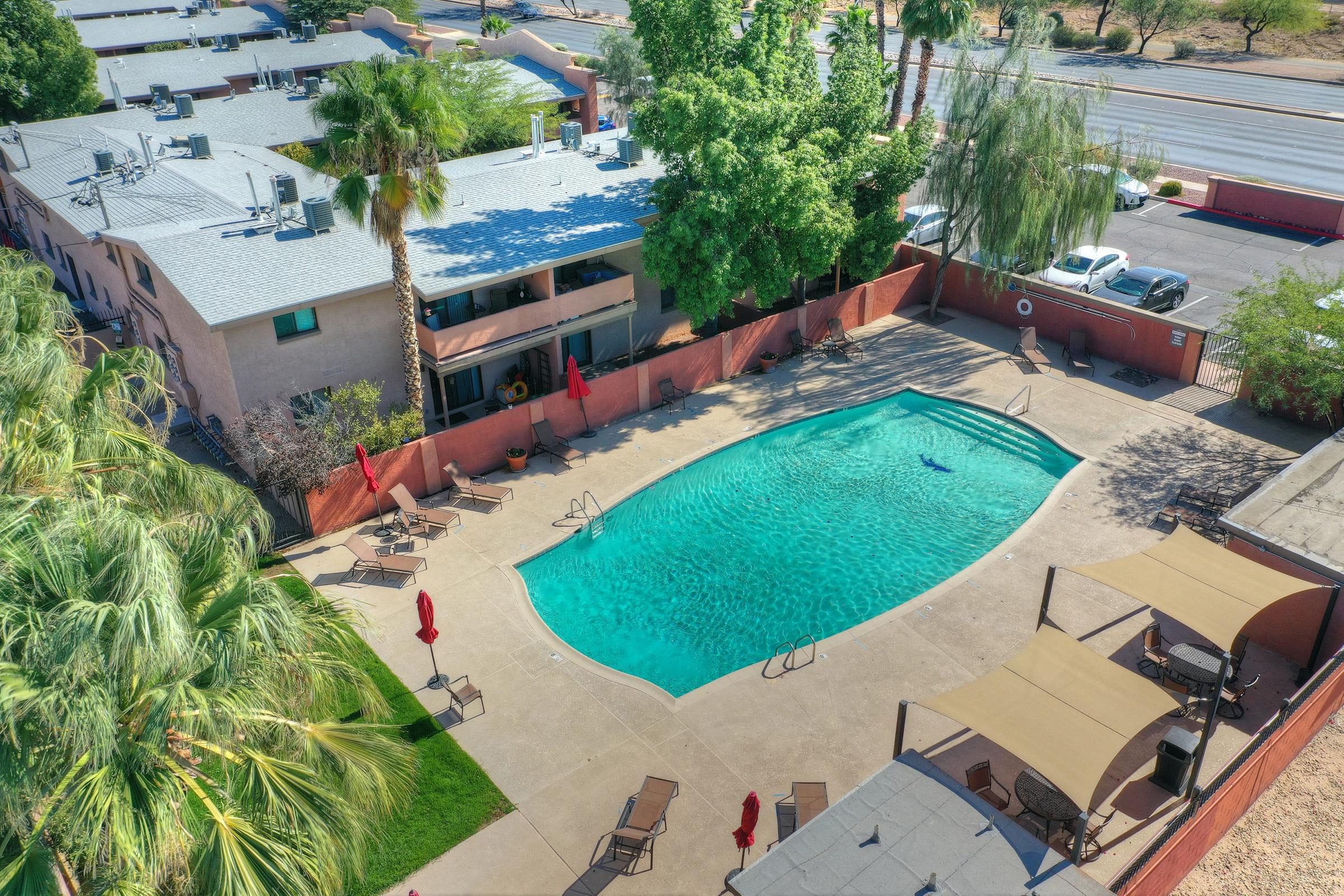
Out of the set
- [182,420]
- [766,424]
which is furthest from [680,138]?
[182,420]

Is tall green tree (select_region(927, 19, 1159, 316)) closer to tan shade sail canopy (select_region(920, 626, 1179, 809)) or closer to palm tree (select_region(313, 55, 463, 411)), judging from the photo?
palm tree (select_region(313, 55, 463, 411))

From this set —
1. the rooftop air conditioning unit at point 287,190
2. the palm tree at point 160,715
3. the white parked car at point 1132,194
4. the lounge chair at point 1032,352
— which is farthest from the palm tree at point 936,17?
the palm tree at point 160,715

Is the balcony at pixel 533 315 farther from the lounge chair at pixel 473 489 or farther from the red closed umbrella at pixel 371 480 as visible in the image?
the red closed umbrella at pixel 371 480

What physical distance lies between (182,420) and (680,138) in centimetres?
1575

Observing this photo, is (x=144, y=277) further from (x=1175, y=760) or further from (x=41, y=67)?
(x=1175, y=760)

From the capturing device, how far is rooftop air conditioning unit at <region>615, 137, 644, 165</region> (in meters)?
32.8

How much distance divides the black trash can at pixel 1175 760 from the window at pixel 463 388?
1929 centimetres

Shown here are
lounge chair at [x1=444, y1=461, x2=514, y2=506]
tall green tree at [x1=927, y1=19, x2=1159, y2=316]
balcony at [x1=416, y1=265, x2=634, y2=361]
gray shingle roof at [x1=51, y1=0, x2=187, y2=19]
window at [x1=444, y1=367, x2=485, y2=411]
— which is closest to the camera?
lounge chair at [x1=444, y1=461, x2=514, y2=506]

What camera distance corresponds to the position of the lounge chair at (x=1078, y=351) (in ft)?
101

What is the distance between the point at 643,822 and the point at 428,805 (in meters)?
3.64

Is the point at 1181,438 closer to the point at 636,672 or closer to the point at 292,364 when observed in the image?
the point at 636,672

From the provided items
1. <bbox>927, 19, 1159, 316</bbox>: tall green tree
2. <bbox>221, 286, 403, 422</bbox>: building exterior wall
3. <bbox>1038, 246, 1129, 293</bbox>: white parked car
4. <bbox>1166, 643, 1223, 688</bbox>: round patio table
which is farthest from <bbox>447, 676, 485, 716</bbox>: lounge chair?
<bbox>1038, 246, 1129, 293</bbox>: white parked car

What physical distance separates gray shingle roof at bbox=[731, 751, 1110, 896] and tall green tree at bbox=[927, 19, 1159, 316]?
2108 centimetres

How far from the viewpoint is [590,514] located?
78.5 feet
